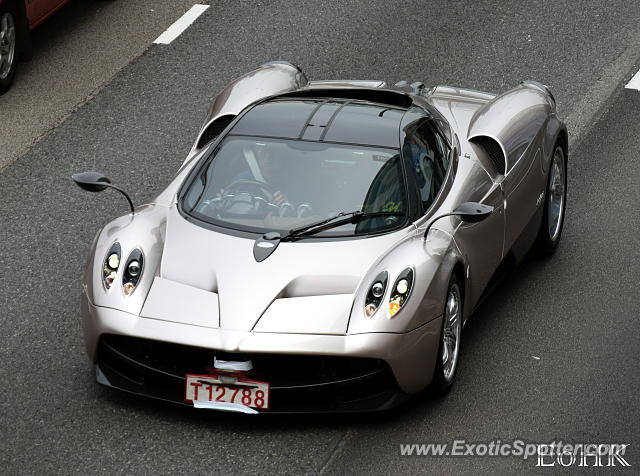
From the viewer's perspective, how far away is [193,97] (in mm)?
11625

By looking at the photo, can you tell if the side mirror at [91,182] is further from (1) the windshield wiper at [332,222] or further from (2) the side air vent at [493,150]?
(2) the side air vent at [493,150]

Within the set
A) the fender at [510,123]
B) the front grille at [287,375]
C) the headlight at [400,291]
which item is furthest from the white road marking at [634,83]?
the front grille at [287,375]

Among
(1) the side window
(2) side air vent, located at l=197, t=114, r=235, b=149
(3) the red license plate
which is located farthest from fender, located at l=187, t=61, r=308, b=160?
(3) the red license plate

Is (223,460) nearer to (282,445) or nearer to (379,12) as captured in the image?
(282,445)

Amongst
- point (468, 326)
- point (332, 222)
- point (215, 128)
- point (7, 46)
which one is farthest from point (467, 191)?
point (7, 46)

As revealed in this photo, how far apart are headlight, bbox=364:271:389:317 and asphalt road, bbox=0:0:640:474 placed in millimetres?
621

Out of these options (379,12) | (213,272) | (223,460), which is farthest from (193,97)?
(223,460)

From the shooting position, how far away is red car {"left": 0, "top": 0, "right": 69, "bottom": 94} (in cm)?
1150

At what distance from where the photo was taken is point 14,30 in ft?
38.3

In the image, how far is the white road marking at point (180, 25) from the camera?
1279 cm

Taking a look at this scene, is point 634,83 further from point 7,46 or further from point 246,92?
point 7,46

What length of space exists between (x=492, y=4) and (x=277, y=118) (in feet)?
20.5

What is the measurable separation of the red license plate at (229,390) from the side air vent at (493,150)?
247 cm

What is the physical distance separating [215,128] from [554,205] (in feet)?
7.67
